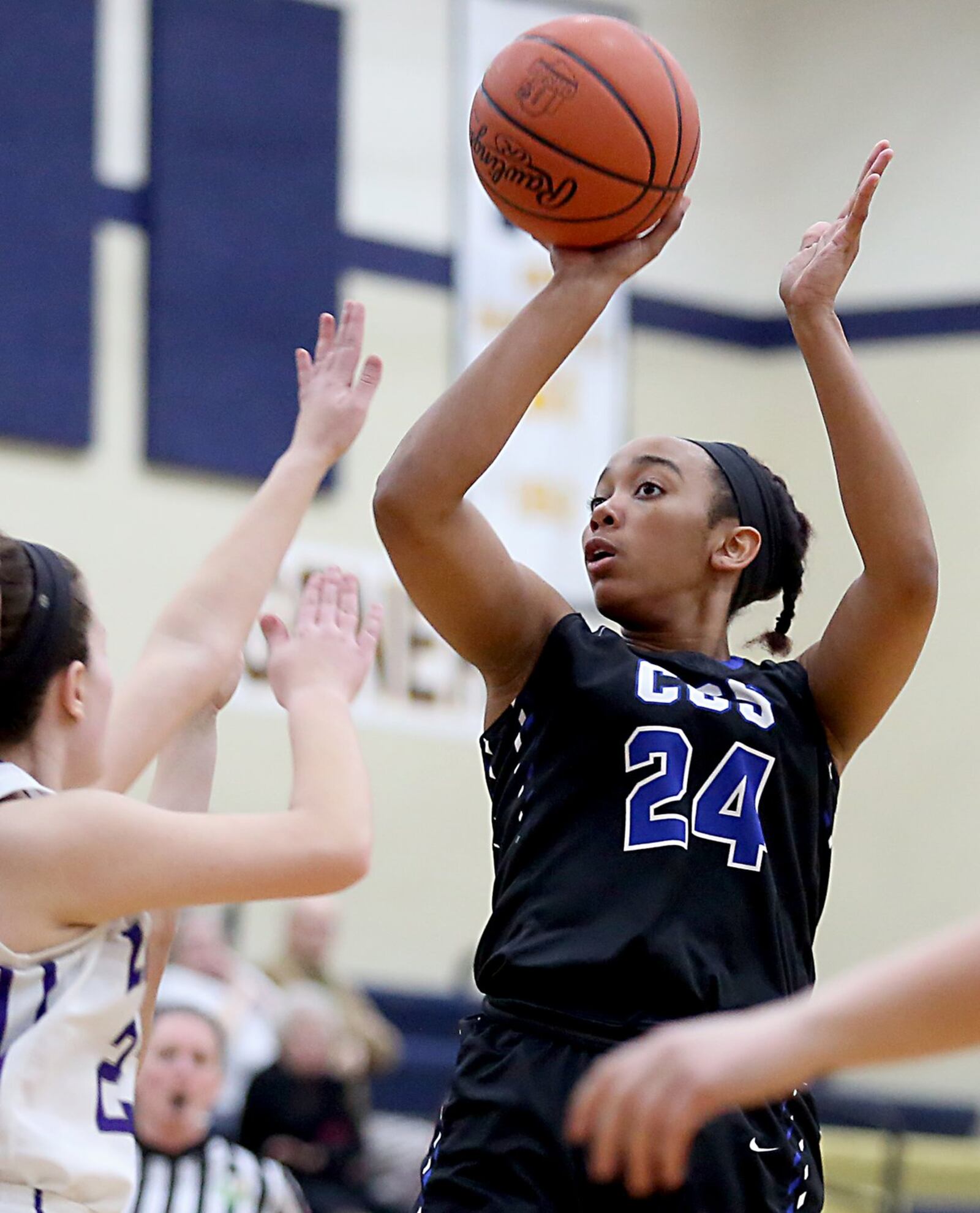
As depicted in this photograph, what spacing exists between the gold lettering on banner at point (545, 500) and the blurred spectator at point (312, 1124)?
494cm

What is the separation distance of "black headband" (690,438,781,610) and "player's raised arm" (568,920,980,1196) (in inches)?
66.8

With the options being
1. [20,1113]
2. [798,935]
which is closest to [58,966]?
[20,1113]

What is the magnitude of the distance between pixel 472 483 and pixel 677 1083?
4.54 feet

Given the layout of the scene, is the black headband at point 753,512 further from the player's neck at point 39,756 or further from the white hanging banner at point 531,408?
the white hanging banner at point 531,408

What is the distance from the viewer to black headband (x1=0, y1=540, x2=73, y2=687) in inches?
106

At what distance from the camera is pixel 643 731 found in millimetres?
3094

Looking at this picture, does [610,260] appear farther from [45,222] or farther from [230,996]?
[45,222]

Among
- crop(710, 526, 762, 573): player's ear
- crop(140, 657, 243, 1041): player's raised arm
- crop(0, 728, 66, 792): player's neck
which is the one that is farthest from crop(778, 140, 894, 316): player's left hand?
crop(0, 728, 66, 792): player's neck

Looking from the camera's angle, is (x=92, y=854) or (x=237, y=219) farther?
(x=237, y=219)

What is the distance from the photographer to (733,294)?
1359 cm

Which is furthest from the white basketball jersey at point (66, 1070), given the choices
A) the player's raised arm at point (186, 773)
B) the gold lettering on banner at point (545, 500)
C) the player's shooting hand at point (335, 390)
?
the gold lettering on banner at point (545, 500)

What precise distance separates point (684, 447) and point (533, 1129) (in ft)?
3.88

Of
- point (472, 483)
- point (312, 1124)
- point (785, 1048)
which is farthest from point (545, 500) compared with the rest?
point (785, 1048)

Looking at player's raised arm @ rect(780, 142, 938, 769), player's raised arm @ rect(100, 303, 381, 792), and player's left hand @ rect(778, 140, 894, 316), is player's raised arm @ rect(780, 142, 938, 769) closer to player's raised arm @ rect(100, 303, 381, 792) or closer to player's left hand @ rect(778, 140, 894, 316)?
player's left hand @ rect(778, 140, 894, 316)
